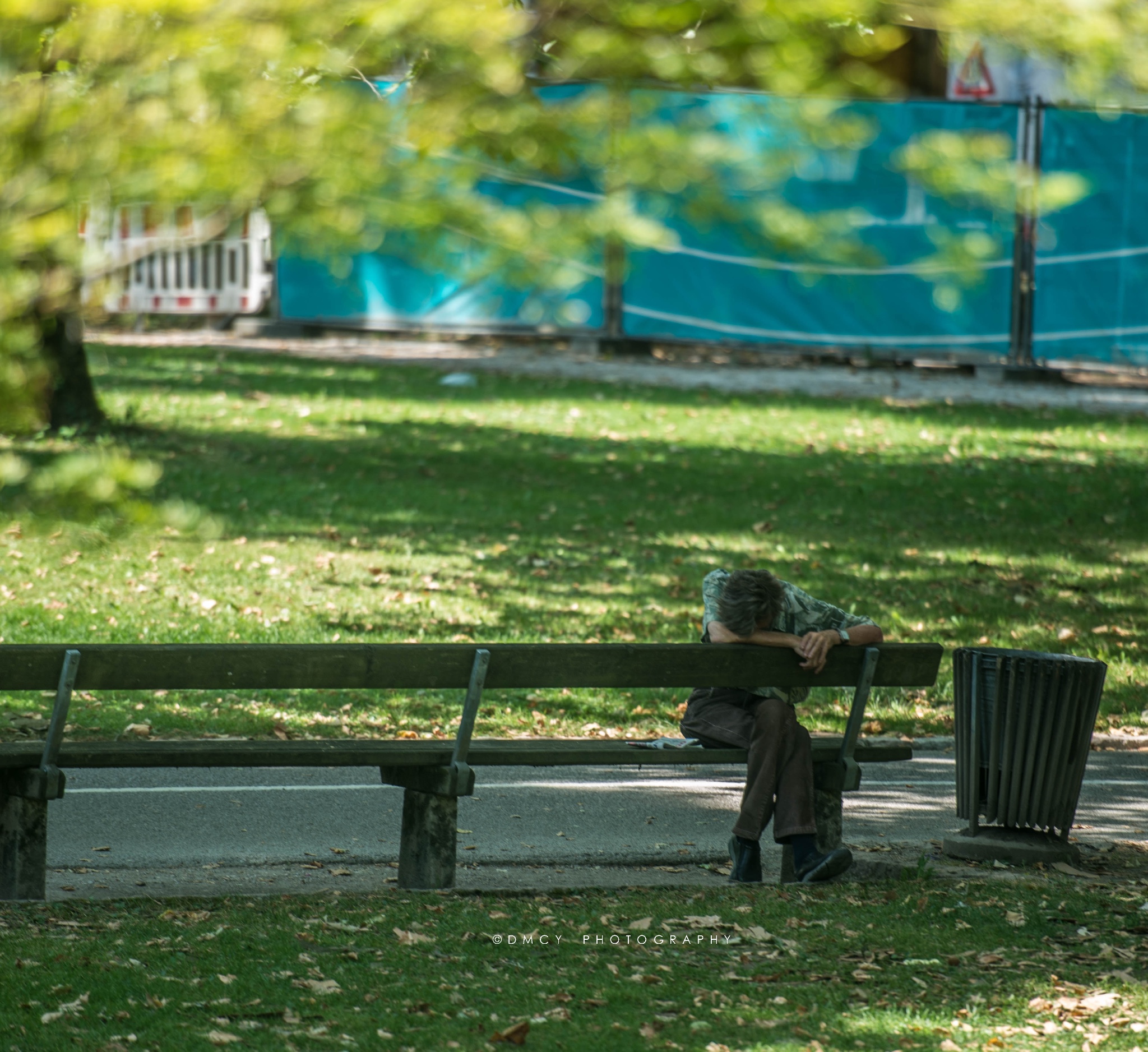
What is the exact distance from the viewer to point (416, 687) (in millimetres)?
5949

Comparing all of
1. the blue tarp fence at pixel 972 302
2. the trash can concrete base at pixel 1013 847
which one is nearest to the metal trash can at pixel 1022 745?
the trash can concrete base at pixel 1013 847

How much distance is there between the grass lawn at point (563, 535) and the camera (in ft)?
33.1

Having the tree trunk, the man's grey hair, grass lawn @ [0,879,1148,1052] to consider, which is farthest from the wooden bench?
the tree trunk

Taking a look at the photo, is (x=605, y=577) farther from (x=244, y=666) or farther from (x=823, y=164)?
(x=823, y=164)

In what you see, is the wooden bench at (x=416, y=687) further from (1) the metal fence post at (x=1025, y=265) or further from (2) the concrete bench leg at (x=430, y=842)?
(1) the metal fence post at (x=1025, y=265)

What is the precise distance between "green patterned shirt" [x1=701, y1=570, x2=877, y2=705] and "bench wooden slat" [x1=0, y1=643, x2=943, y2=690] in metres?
0.22

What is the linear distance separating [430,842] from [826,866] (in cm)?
146

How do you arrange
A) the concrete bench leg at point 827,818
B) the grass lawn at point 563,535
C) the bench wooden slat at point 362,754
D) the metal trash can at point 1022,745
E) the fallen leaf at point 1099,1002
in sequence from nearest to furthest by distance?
the fallen leaf at point 1099,1002
the bench wooden slat at point 362,754
the metal trash can at point 1022,745
the concrete bench leg at point 827,818
the grass lawn at point 563,535

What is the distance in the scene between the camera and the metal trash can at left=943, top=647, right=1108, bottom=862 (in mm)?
6402

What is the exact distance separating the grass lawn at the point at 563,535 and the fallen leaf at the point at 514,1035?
14.2 feet

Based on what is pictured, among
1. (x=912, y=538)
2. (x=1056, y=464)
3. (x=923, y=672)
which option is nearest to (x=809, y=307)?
(x=1056, y=464)

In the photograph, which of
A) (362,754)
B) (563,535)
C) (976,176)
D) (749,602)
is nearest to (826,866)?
(749,602)

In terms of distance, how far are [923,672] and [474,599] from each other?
5.42 metres

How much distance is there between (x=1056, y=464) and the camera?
55.6ft
